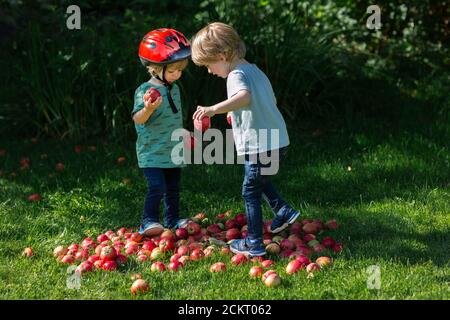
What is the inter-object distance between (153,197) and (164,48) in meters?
0.93

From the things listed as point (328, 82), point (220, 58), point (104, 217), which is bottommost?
point (104, 217)

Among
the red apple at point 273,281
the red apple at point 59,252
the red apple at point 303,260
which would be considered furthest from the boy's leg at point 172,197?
the red apple at point 273,281

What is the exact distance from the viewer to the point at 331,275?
420 cm

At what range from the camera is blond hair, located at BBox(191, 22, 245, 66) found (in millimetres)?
4371

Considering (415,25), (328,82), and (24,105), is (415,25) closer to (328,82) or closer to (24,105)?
(328,82)

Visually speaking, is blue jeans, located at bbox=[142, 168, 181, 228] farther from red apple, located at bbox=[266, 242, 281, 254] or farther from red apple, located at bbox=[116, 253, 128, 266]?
red apple, located at bbox=[266, 242, 281, 254]

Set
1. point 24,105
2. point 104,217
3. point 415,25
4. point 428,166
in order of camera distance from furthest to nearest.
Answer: point 415,25 → point 24,105 → point 428,166 → point 104,217

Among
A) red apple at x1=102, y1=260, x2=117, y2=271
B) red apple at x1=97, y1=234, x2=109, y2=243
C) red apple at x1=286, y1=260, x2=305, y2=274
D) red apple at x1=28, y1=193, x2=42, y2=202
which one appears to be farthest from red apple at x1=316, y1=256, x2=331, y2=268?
red apple at x1=28, y1=193, x2=42, y2=202

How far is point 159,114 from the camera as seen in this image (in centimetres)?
493

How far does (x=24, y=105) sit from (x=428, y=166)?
12.3 feet

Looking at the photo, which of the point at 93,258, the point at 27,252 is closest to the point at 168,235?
the point at 93,258

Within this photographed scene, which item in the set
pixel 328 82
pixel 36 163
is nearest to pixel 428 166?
pixel 328 82

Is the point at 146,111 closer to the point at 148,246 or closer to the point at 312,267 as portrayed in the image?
the point at 148,246

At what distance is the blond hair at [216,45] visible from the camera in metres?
4.37
